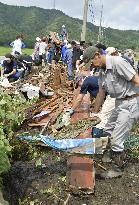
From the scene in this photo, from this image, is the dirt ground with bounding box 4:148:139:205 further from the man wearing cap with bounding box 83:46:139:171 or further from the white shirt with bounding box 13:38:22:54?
the white shirt with bounding box 13:38:22:54

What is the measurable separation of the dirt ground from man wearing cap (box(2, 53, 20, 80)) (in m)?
7.87

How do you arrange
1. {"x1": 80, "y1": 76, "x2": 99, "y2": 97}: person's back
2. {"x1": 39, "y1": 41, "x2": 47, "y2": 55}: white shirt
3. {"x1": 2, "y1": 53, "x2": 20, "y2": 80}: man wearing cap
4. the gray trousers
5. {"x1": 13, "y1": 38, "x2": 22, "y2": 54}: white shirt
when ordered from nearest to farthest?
the gray trousers
{"x1": 80, "y1": 76, "x2": 99, "y2": 97}: person's back
{"x1": 2, "y1": 53, "x2": 20, "y2": 80}: man wearing cap
{"x1": 13, "y1": 38, "x2": 22, "y2": 54}: white shirt
{"x1": 39, "y1": 41, "x2": 47, "y2": 55}: white shirt

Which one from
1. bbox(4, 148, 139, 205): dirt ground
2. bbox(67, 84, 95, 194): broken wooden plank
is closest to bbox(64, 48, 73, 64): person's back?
bbox(4, 148, 139, 205): dirt ground

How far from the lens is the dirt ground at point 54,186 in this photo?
220 inches

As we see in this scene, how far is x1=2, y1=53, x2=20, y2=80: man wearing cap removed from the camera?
47.4ft

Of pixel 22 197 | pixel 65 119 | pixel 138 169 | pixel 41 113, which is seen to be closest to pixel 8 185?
pixel 22 197

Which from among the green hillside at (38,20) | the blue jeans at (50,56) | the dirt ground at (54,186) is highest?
the blue jeans at (50,56)

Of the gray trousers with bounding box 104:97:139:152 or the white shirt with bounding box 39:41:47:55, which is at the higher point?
the gray trousers with bounding box 104:97:139:152

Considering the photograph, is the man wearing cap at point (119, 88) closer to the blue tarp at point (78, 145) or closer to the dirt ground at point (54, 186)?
the blue tarp at point (78, 145)

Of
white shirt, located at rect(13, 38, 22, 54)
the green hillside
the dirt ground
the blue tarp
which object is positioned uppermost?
white shirt, located at rect(13, 38, 22, 54)

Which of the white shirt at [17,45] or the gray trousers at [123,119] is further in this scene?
the white shirt at [17,45]

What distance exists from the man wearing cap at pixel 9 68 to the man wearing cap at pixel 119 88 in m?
8.35

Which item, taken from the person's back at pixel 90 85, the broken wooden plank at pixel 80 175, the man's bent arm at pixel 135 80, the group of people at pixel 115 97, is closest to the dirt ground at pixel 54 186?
the broken wooden plank at pixel 80 175

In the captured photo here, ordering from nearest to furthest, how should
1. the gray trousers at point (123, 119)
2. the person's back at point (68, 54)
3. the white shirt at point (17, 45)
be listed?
the gray trousers at point (123, 119), the person's back at point (68, 54), the white shirt at point (17, 45)
